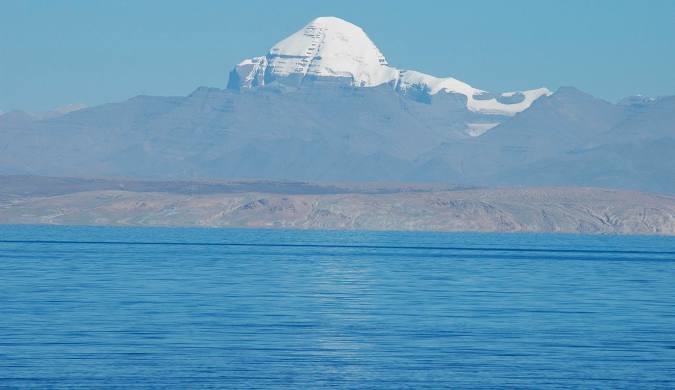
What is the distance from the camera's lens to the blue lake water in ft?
174

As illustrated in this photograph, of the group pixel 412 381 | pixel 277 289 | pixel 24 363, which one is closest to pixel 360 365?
pixel 412 381

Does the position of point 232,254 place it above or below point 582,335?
below

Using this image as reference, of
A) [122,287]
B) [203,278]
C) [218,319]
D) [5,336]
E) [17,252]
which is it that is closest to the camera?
[5,336]

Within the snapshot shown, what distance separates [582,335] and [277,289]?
3535 cm

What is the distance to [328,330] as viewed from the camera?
68875 mm

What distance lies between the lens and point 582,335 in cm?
6819

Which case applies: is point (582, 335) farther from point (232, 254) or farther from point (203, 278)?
point (232, 254)

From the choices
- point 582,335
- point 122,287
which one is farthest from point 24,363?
point 122,287

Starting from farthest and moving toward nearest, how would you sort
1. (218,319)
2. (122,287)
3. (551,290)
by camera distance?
(551,290) → (122,287) → (218,319)

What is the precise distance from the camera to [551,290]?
104 metres

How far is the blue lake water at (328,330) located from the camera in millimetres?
53156

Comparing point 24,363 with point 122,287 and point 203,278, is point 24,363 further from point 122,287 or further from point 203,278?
point 203,278

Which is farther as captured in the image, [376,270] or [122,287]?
[376,270]

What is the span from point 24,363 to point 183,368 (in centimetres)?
669
